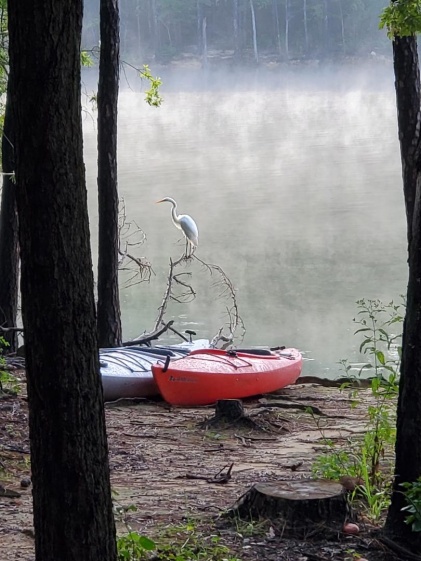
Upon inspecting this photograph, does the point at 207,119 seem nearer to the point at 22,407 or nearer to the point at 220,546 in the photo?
the point at 22,407

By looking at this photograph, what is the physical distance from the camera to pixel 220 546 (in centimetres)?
415

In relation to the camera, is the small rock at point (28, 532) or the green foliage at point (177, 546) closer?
the green foliage at point (177, 546)

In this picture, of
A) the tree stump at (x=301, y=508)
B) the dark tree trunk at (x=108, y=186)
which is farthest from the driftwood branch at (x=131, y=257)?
the tree stump at (x=301, y=508)

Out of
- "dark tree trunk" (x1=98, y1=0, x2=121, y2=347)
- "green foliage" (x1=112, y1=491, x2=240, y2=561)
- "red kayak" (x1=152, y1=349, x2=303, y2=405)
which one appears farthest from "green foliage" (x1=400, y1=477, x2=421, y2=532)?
"dark tree trunk" (x1=98, y1=0, x2=121, y2=347)

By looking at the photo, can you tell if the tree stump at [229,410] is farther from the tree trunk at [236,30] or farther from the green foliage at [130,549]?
the tree trunk at [236,30]

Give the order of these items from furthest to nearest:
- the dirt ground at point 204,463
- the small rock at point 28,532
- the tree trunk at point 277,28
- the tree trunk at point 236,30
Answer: the tree trunk at point 236,30, the tree trunk at point 277,28, the small rock at point 28,532, the dirt ground at point 204,463

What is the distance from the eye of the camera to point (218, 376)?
9430mm

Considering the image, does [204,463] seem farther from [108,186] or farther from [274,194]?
[274,194]

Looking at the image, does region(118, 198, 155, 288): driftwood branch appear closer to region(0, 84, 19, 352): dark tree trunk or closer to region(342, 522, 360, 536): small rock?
region(0, 84, 19, 352): dark tree trunk

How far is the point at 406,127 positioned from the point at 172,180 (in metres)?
28.9

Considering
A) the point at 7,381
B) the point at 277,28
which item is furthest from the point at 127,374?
the point at 277,28

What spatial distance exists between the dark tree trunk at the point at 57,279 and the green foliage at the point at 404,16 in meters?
2.66

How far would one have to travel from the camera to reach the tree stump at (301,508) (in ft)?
13.9

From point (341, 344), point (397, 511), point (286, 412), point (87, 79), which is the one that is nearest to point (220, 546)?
point (397, 511)
